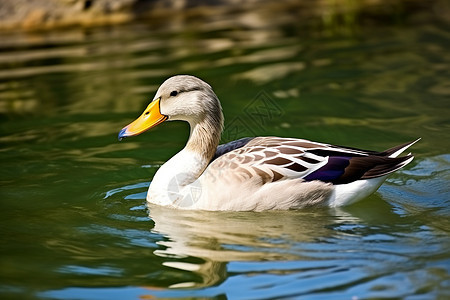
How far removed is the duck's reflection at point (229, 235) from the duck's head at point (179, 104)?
872 millimetres

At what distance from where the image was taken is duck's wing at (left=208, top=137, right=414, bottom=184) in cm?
838

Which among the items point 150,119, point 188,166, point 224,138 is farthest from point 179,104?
point 224,138

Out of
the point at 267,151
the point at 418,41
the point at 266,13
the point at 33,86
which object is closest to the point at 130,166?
the point at 267,151

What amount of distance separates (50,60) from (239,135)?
5014 millimetres

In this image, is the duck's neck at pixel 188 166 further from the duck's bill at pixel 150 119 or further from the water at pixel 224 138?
the duck's bill at pixel 150 119

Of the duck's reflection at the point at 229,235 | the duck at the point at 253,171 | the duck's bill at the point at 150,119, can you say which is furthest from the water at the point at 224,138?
the duck's bill at the point at 150,119

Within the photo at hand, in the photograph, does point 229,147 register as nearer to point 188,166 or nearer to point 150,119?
point 188,166

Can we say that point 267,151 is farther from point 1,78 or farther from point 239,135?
point 1,78

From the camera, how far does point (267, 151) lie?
8516mm

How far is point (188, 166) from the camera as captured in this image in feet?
28.8

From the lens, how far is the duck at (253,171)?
8.37 m

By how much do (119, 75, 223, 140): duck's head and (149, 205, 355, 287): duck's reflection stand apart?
0.87 meters

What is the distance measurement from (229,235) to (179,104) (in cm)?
167

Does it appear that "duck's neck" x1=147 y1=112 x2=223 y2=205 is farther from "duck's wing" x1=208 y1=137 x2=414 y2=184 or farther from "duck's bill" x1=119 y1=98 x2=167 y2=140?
"duck's bill" x1=119 y1=98 x2=167 y2=140
